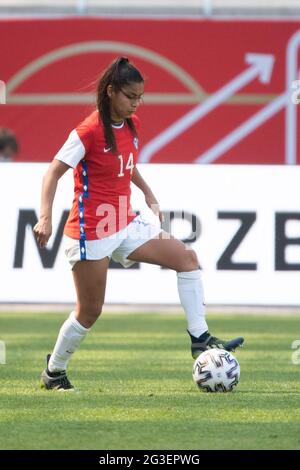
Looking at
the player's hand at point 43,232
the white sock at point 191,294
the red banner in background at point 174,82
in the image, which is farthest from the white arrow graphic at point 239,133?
the player's hand at point 43,232

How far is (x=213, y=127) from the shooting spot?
21.4 metres

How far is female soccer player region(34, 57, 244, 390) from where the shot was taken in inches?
331

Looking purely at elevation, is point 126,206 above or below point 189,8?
below

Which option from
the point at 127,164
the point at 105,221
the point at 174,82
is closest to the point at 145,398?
the point at 105,221

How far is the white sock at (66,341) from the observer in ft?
28.1

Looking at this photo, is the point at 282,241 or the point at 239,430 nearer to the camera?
the point at 239,430

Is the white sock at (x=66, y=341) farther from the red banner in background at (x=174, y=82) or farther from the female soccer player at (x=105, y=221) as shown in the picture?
the red banner in background at (x=174, y=82)

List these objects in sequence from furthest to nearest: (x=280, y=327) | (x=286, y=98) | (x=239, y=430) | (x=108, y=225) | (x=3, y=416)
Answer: (x=286, y=98), (x=280, y=327), (x=108, y=225), (x=3, y=416), (x=239, y=430)

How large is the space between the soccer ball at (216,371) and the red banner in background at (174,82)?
12841 mm

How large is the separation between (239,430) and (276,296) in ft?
23.7

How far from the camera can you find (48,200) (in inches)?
325

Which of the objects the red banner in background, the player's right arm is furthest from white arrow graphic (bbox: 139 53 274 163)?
the player's right arm

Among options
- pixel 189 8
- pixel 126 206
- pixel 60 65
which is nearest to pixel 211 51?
pixel 189 8

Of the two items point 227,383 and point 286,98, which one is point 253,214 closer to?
point 227,383
